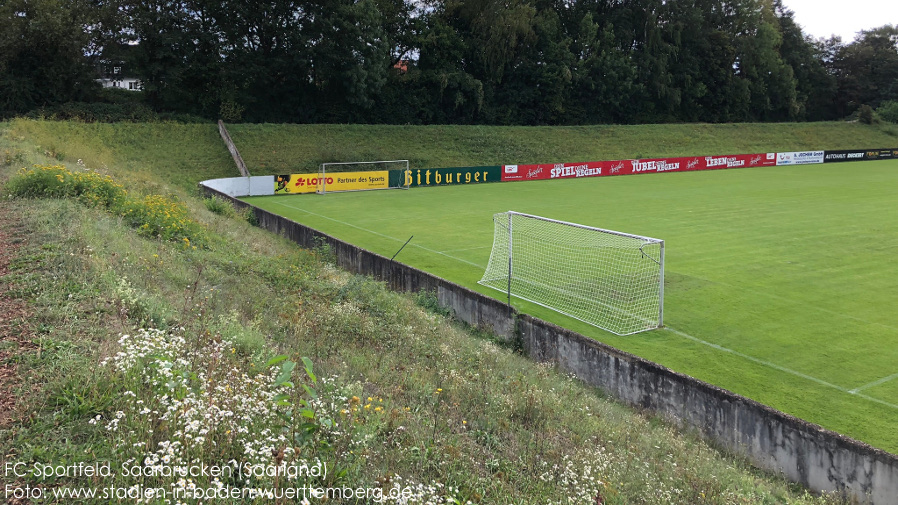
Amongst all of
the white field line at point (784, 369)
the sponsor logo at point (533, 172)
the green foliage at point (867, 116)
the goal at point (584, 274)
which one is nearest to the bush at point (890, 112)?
the green foliage at point (867, 116)

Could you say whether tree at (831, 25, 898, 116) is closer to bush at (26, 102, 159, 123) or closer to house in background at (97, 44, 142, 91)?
bush at (26, 102, 159, 123)

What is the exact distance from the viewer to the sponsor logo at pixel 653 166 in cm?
4674

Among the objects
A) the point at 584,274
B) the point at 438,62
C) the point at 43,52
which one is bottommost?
the point at 584,274

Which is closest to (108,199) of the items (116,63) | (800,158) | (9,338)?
(9,338)

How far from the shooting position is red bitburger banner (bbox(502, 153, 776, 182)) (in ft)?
142

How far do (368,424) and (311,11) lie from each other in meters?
52.2

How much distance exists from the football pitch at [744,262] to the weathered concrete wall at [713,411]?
1573mm

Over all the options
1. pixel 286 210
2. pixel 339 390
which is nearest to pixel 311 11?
pixel 286 210

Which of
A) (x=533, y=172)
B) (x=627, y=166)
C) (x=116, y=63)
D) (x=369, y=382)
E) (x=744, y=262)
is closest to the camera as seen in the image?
(x=369, y=382)

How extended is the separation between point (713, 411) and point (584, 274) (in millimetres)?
8513

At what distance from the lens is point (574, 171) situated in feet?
146

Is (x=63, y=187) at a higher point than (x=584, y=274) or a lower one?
higher

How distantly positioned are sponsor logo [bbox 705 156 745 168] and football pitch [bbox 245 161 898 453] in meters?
11.5

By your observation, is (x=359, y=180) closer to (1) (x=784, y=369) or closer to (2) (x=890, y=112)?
(1) (x=784, y=369)
